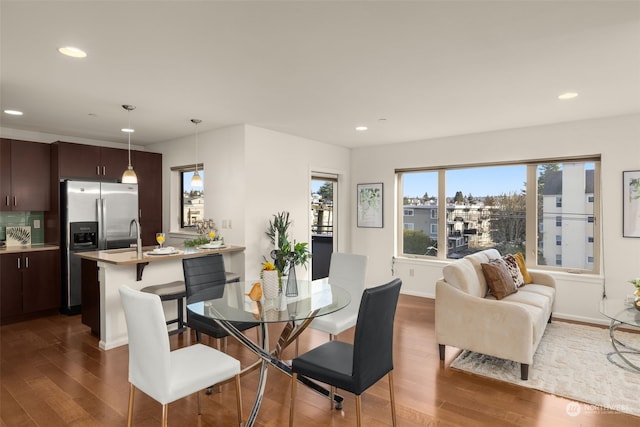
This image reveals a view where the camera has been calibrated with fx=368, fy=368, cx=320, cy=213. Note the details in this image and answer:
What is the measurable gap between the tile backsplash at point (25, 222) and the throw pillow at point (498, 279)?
5915 millimetres

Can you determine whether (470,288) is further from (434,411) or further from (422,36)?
(422,36)

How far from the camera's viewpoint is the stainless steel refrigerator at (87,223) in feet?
16.0

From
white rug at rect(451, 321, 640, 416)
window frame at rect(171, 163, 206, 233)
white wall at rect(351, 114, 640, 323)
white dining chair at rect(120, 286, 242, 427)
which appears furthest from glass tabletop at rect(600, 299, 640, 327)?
window frame at rect(171, 163, 206, 233)

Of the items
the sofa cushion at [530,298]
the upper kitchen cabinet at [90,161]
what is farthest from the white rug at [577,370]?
the upper kitchen cabinet at [90,161]

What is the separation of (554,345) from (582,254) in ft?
5.32

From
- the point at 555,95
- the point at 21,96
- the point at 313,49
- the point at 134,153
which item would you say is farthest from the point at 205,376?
the point at 134,153

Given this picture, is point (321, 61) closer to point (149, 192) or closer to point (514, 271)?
point (514, 271)

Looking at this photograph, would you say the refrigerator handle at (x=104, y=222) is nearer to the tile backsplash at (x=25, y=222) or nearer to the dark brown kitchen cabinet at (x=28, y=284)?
the dark brown kitchen cabinet at (x=28, y=284)

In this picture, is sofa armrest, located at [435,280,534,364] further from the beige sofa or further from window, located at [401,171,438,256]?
window, located at [401,171,438,256]

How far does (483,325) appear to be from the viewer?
3.14 m

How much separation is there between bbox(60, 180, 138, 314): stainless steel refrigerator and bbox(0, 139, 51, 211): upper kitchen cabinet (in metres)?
0.34

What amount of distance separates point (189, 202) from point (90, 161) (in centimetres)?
151

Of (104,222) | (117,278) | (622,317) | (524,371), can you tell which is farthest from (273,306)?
(104,222)

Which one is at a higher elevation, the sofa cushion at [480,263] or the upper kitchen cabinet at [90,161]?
the upper kitchen cabinet at [90,161]
